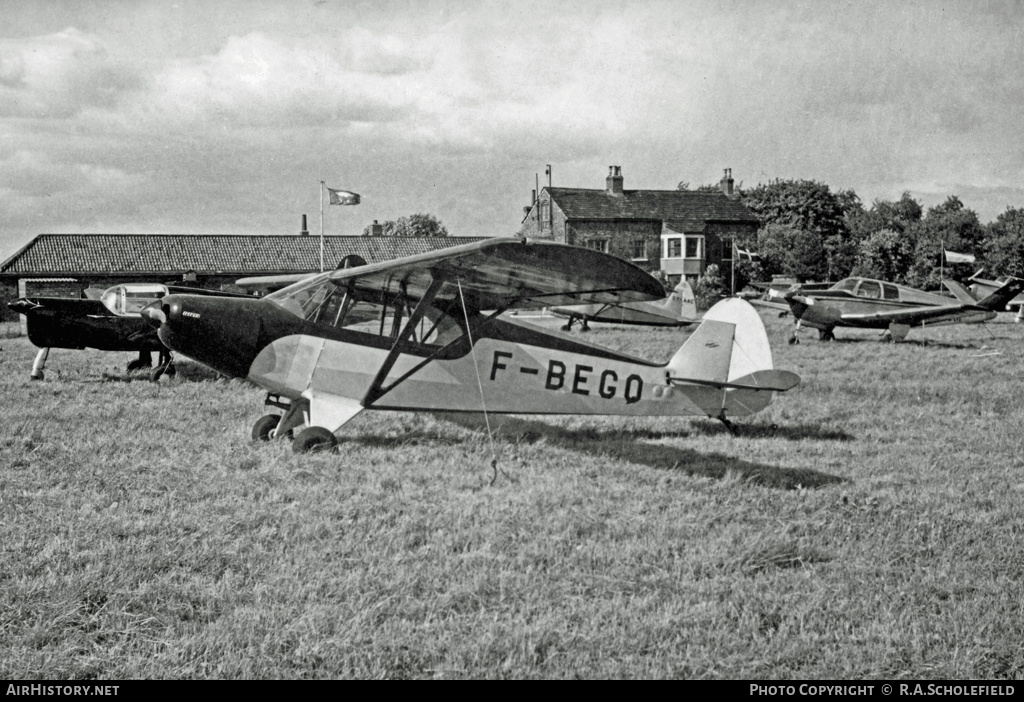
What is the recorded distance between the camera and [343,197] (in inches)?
1115

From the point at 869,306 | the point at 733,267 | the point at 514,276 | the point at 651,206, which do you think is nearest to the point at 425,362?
the point at 514,276

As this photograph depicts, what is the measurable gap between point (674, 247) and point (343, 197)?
92.7ft

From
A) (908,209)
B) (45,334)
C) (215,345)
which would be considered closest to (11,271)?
(45,334)

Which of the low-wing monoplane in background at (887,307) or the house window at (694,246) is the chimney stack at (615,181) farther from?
the low-wing monoplane in background at (887,307)

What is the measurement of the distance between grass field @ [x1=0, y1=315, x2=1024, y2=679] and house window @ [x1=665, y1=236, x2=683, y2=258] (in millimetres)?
42921

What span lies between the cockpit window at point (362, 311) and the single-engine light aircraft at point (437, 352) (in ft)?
0.04

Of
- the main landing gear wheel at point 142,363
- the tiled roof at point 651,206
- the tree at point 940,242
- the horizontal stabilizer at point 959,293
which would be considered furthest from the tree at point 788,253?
the main landing gear wheel at point 142,363

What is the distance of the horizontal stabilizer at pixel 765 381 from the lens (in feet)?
26.9

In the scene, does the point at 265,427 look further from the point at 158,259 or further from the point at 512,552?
the point at 158,259

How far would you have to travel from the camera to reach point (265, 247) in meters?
46.5

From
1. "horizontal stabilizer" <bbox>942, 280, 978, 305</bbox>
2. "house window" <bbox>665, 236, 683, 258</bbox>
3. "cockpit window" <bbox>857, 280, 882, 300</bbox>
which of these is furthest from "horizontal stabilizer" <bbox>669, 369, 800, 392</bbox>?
"house window" <bbox>665, 236, 683, 258</bbox>

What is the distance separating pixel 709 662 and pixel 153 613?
8.15 feet

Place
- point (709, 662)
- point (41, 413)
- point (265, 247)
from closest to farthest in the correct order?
1. point (709, 662)
2. point (41, 413)
3. point (265, 247)
